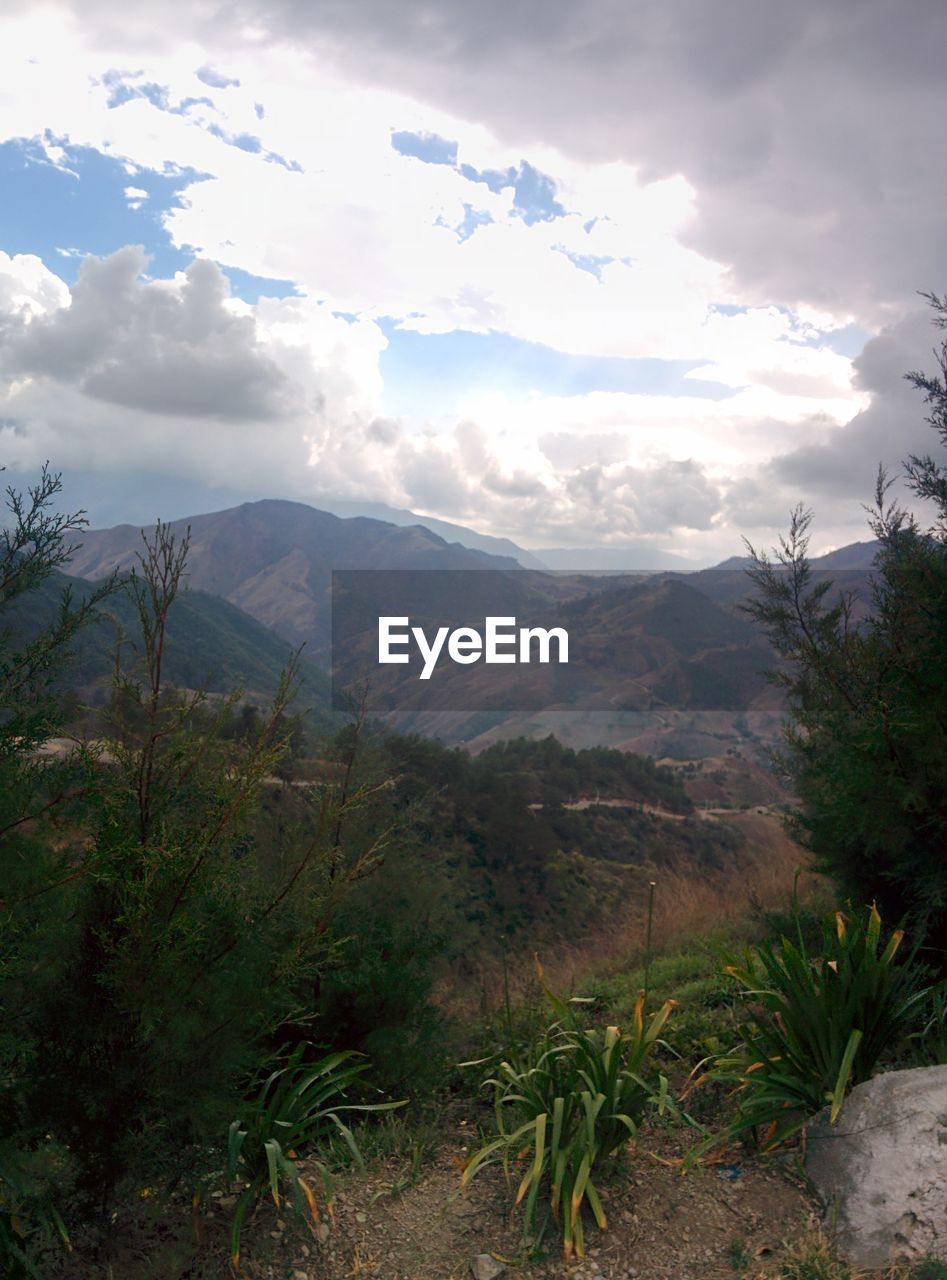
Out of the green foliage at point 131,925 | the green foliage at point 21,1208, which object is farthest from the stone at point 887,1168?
the green foliage at point 21,1208

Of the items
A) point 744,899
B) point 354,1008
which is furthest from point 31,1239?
point 744,899

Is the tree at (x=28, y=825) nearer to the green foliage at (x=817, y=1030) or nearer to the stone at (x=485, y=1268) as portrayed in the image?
the stone at (x=485, y=1268)

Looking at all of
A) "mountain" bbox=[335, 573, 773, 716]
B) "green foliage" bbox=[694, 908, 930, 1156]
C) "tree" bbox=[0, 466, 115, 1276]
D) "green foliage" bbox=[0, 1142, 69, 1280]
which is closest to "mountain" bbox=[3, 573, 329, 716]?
"tree" bbox=[0, 466, 115, 1276]

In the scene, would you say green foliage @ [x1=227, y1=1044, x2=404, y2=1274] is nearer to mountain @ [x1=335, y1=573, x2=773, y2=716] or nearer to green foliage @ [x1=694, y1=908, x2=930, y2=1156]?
green foliage @ [x1=694, y1=908, x2=930, y2=1156]

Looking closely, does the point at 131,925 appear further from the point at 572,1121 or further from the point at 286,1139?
the point at 572,1121

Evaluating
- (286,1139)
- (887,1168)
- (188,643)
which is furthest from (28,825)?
(188,643)
